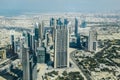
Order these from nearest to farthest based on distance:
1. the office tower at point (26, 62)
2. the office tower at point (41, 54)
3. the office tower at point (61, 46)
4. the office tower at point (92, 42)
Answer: the office tower at point (26, 62)
the office tower at point (61, 46)
the office tower at point (41, 54)
the office tower at point (92, 42)

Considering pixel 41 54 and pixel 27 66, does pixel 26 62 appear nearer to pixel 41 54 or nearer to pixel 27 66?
pixel 27 66

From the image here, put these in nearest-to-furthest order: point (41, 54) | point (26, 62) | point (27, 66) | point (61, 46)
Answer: point (26, 62) → point (27, 66) → point (61, 46) → point (41, 54)

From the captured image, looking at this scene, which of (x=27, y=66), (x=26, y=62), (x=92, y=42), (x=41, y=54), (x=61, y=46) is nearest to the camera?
(x=26, y=62)

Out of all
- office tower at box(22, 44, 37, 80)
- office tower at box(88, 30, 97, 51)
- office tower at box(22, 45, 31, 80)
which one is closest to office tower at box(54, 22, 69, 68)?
office tower at box(22, 44, 37, 80)

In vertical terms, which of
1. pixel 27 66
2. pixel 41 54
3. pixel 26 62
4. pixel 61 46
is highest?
pixel 61 46

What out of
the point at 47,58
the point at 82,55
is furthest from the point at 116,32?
the point at 47,58

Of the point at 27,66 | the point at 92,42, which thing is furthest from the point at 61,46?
the point at 92,42

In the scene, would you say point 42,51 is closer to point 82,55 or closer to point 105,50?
point 82,55

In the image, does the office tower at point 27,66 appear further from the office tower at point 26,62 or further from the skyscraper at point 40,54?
the skyscraper at point 40,54

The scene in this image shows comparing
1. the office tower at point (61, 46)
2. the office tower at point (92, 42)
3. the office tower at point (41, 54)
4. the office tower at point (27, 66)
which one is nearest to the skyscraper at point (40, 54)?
the office tower at point (41, 54)

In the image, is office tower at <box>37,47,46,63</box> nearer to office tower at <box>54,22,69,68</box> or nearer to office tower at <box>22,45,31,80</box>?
office tower at <box>54,22,69,68</box>
